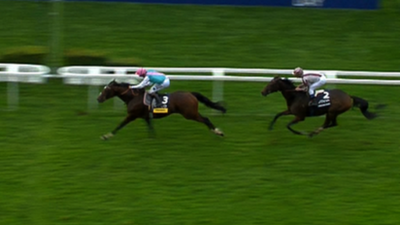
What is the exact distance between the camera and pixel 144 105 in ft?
34.6

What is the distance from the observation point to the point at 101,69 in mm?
12102

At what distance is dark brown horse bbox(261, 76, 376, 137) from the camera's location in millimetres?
10625

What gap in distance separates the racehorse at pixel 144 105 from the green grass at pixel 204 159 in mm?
246

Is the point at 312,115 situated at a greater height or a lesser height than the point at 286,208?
greater

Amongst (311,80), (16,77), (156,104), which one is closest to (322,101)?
(311,80)

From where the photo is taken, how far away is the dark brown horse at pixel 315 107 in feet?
34.9

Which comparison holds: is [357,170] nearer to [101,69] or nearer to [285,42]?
[101,69]

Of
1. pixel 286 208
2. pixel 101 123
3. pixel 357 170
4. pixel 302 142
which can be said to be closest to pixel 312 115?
pixel 302 142

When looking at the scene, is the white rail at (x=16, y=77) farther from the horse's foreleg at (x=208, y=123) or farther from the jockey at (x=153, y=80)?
the horse's foreleg at (x=208, y=123)

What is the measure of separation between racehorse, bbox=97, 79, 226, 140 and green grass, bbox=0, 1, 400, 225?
9.7 inches

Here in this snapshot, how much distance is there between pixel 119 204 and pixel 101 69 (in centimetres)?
341

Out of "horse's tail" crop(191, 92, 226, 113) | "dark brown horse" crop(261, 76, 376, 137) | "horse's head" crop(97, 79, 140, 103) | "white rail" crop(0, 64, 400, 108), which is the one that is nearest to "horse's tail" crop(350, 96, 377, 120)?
"dark brown horse" crop(261, 76, 376, 137)

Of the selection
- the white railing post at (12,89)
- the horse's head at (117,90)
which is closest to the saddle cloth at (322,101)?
the horse's head at (117,90)

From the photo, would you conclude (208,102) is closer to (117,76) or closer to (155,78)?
(155,78)
